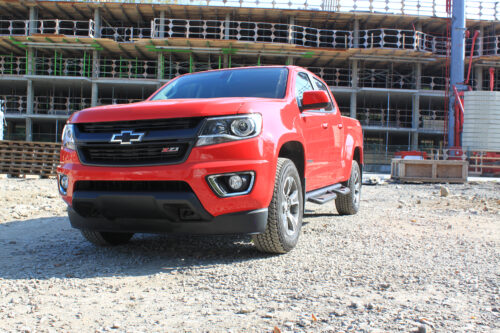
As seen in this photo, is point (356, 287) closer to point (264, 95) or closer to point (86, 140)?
point (264, 95)

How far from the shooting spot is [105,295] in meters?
2.54

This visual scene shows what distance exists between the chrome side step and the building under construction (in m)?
23.7

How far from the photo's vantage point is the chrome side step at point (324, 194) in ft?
13.8

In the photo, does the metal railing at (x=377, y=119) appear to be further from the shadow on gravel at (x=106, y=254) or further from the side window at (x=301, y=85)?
the shadow on gravel at (x=106, y=254)

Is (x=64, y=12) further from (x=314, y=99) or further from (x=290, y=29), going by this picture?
(x=314, y=99)

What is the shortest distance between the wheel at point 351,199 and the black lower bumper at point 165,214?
10.5 ft

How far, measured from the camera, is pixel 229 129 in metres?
3.04

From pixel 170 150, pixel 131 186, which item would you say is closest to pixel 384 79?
pixel 170 150

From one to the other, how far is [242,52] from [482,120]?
15731 mm

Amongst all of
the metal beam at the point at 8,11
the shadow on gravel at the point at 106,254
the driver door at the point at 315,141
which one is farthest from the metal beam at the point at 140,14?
the driver door at the point at 315,141

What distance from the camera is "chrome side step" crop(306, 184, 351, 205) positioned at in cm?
421

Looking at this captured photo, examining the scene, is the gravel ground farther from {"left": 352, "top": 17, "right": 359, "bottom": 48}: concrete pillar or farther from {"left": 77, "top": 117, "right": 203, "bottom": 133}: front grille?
{"left": 352, "top": 17, "right": 359, "bottom": 48}: concrete pillar

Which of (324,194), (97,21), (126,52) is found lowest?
(324,194)

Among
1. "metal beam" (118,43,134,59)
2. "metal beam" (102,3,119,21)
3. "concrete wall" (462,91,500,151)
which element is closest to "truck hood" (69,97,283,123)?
"concrete wall" (462,91,500,151)
